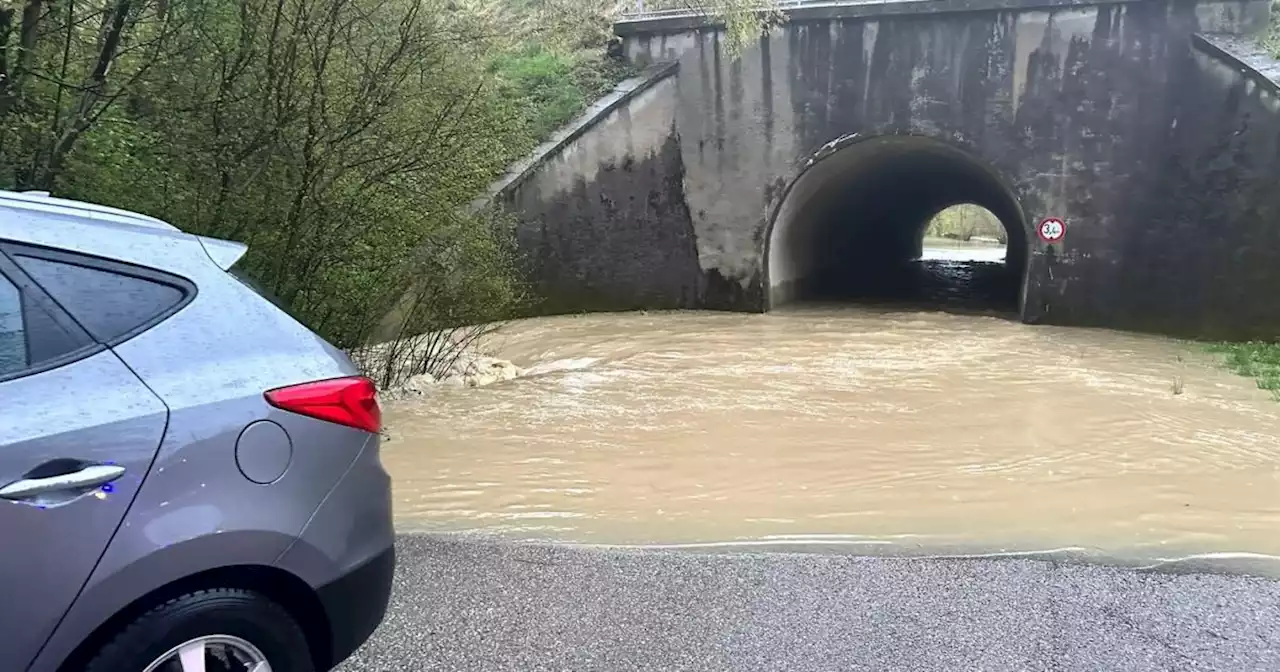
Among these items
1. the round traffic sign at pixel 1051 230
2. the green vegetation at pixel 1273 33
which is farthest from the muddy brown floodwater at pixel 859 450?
the green vegetation at pixel 1273 33

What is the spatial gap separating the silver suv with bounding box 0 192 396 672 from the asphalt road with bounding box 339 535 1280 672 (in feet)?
3.06

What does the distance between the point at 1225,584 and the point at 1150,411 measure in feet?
13.0

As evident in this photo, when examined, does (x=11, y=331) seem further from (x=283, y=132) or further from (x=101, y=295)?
(x=283, y=132)

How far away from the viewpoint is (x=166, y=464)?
204 centimetres

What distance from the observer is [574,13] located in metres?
15.4

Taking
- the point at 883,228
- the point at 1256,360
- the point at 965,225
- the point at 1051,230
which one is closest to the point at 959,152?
the point at 1051,230

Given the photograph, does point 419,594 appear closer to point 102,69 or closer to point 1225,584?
point 1225,584

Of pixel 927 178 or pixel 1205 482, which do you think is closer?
pixel 1205 482

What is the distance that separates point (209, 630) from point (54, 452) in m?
0.51

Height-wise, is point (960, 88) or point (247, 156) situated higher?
point (960, 88)

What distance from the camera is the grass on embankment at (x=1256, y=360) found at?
8.49m

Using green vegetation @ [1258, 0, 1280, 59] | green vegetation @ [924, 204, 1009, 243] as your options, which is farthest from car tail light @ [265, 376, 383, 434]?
green vegetation @ [924, 204, 1009, 243]

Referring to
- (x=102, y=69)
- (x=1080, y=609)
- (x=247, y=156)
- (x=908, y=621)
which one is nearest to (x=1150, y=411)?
(x=1080, y=609)

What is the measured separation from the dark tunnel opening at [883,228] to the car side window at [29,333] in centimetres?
1206
